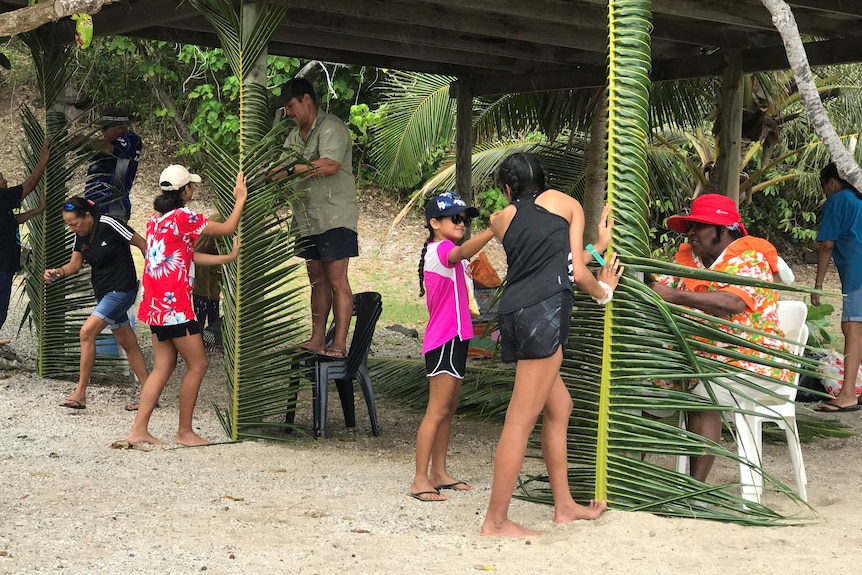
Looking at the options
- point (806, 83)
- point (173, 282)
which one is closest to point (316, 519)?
point (173, 282)

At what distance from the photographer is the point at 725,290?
4754 mm

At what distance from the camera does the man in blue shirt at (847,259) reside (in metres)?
7.84

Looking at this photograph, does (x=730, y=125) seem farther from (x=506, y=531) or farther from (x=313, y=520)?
(x=313, y=520)

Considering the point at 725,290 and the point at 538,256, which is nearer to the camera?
the point at 538,256

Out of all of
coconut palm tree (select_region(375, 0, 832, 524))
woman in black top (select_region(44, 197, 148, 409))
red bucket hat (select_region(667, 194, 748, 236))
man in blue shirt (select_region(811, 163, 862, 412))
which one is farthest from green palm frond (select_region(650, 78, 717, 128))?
coconut palm tree (select_region(375, 0, 832, 524))

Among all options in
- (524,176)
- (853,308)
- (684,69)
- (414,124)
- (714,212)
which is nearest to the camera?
(524,176)

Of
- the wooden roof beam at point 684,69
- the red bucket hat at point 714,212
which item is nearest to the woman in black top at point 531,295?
the red bucket hat at point 714,212

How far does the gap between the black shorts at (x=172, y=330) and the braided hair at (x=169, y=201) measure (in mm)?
695

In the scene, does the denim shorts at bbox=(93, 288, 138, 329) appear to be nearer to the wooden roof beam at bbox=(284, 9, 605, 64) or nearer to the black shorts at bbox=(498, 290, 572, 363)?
the wooden roof beam at bbox=(284, 9, 605, 64)

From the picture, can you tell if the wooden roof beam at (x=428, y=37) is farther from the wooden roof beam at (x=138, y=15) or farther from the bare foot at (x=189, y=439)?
the bare foot at (x=189, y=439)

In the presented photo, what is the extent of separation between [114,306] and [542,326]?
3.86 metres

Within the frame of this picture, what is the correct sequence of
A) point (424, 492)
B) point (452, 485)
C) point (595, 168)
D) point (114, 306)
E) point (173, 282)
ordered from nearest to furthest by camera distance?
point (424, 492)
point (452, 485)
point (173, 282)
point (114, 306)
point (595, 168)

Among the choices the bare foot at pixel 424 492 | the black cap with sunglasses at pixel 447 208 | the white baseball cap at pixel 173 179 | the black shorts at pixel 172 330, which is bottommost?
the bare foot at pixel 424 492

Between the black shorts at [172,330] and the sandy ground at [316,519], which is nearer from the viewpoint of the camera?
the sandy ground at [316,519]
